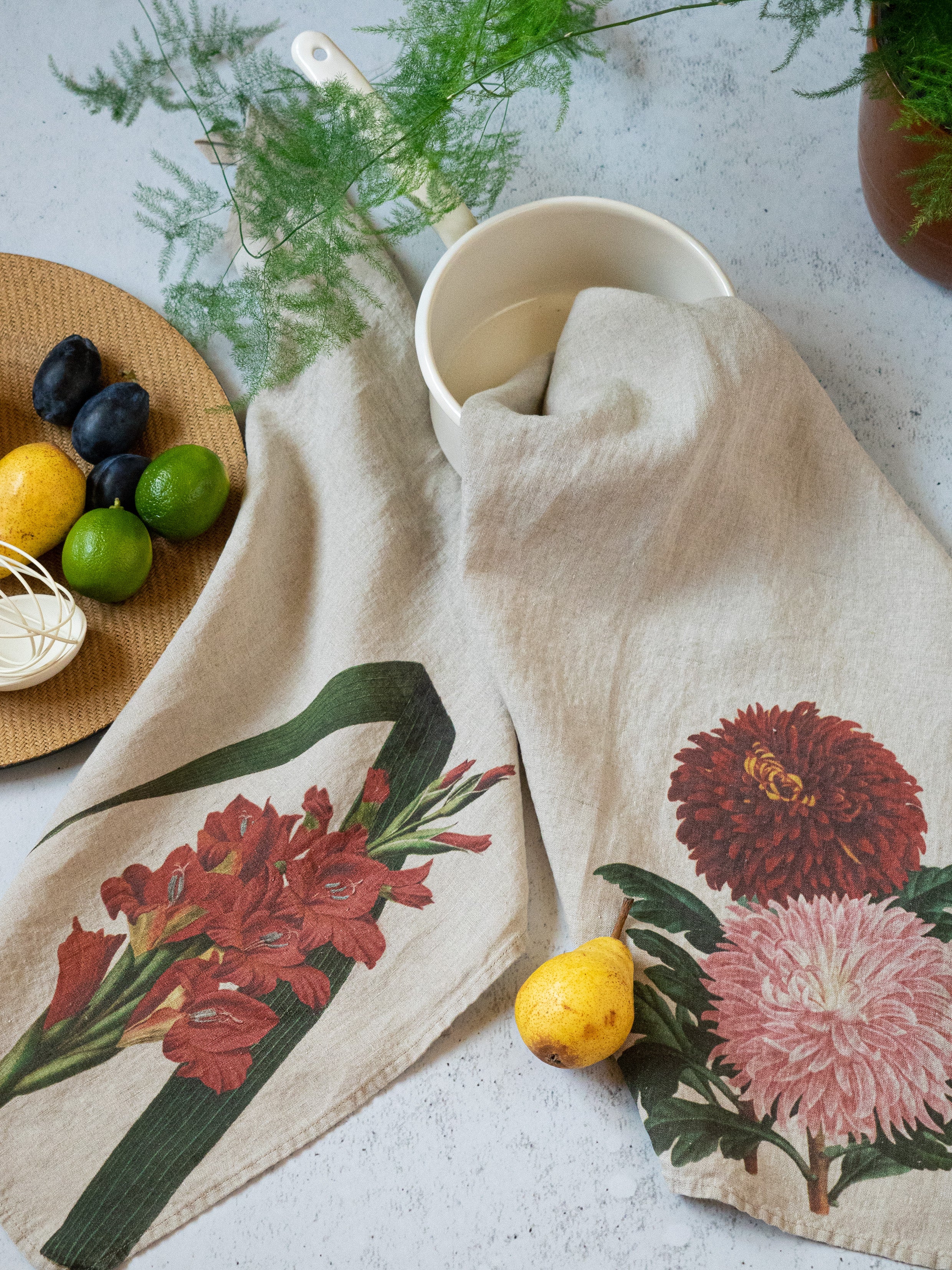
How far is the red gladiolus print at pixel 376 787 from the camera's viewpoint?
0.52 m

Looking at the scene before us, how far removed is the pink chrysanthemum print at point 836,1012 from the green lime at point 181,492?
37 cm

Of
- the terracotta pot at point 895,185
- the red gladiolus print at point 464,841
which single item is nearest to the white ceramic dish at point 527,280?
the terracotta pot at point 895,185

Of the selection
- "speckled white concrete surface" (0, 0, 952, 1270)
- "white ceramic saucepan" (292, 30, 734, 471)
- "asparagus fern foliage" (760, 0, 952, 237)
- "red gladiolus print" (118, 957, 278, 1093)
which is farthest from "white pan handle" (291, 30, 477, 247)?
"red gladiolus print" (118, 957, 278, 1093)

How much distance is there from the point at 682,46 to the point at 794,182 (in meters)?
0.14

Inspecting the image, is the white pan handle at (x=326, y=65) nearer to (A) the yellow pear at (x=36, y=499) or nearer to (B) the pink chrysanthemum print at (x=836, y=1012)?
(A) the yellow pear at (x=36, y=499)

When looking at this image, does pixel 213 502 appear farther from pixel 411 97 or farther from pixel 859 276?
pixel 859 276

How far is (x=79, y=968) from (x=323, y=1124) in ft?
0.48

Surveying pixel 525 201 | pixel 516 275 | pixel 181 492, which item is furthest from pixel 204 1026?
pixel 525 201

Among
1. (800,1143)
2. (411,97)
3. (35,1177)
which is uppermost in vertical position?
(411,97)

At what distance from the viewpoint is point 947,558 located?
54 cm

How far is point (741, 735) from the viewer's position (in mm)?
520

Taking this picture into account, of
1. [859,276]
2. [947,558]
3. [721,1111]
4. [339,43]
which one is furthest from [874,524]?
[339,43]

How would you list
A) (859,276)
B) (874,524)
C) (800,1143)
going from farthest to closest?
(859,276)
(874,524)
(800,1143)

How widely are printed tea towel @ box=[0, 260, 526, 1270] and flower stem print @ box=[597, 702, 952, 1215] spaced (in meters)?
0.09
